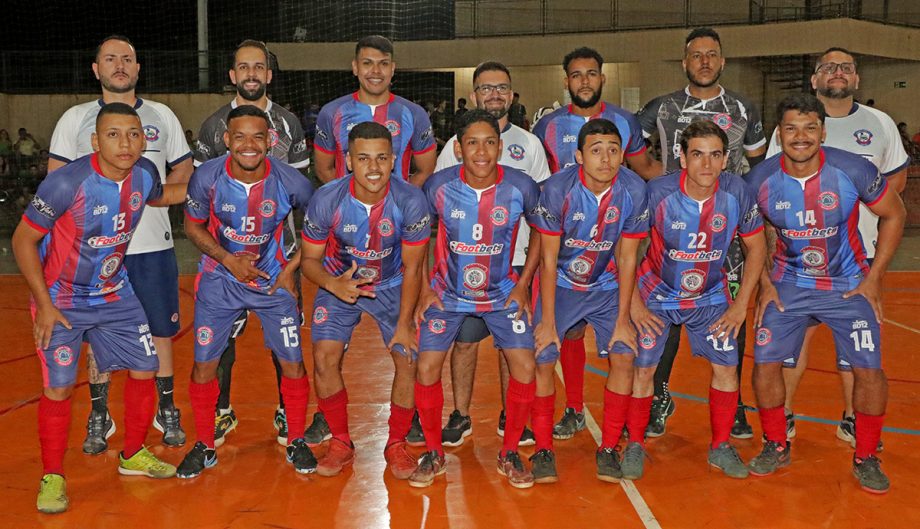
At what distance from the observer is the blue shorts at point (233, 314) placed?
5.07 meters

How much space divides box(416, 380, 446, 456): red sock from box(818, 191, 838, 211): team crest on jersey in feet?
7.67

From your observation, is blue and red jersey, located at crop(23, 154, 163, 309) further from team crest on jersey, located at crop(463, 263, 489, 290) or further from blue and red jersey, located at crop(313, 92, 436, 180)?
team crest on jersey, located at crop(463, 263, 489, 290)

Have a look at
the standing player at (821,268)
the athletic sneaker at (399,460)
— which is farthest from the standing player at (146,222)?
the standing player at (821,268)

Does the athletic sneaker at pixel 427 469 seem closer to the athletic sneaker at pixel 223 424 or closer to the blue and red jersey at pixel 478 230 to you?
the blue and red jersey at pixel 478 230

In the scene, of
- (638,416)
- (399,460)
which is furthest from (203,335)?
(638,416)

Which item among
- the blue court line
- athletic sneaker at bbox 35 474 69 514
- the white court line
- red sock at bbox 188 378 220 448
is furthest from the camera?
the blue court line

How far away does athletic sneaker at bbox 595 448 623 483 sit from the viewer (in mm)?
4961

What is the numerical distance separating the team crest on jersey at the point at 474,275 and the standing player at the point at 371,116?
3.16 ft

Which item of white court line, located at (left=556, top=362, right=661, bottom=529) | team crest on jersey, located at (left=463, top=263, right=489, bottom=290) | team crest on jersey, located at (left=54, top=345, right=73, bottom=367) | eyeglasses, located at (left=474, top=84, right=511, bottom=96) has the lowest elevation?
white court line, located at (left=556, top=362, right=661, bottom=529)

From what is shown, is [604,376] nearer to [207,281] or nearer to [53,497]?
[207,281]

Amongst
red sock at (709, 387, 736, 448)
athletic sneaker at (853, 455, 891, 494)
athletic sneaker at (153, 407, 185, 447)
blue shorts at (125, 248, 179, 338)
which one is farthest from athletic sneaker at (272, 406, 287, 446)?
athletic sneaker at (853, 455, 891, 494)

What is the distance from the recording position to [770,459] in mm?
5078

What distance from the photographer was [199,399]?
5.14 metres

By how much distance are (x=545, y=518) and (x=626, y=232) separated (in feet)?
5.33
